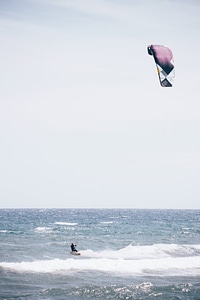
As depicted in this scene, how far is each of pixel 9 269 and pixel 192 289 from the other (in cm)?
989

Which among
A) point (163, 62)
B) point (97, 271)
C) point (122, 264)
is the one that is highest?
point (163, 62)

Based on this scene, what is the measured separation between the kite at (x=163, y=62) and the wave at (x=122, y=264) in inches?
466

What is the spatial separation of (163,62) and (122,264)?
14209 mm

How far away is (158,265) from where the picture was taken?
977 inches

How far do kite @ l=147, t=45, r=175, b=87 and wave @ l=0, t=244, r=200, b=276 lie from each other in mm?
11839

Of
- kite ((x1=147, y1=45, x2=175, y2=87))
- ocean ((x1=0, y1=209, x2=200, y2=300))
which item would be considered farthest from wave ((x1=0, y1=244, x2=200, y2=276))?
kite ((x1=147, y1=45, x2=175, y2=87))

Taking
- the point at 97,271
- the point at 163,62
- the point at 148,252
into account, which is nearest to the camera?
the point at 163,62

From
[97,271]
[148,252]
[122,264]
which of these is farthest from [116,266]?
[148,252]

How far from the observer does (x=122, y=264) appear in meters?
24.7

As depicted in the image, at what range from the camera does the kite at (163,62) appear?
15.0 m

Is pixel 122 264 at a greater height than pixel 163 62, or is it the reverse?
pixel 163 62

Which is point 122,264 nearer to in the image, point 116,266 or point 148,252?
point 116,266

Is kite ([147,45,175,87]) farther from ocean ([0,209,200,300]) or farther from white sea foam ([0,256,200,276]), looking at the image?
white sea foam ([0,256,200,276])

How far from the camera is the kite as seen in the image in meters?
15.0
